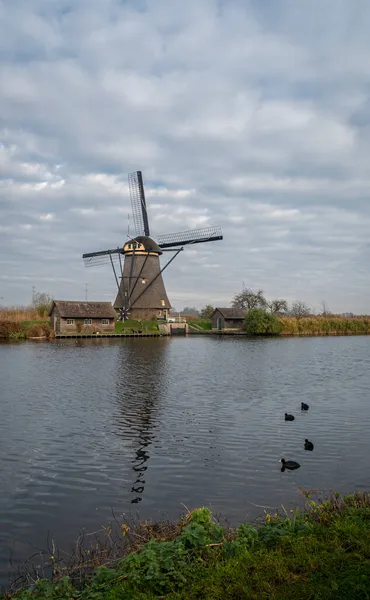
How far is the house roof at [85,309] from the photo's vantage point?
5906 centimetres

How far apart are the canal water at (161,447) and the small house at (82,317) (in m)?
36.0

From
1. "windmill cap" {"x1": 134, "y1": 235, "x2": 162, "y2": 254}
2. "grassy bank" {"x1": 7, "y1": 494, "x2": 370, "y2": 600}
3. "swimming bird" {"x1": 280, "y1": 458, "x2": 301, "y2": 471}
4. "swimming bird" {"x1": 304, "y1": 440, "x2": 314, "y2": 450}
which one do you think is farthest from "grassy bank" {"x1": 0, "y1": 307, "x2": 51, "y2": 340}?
"grassy bank" {"x1": 7, "y1": 494, "x2": 370, "y2": 600}

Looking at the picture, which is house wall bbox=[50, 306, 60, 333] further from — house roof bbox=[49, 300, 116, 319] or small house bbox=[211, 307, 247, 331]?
small house bbox=[211, 307, 247, 331]

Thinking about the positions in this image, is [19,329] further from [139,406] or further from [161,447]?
[161,447]

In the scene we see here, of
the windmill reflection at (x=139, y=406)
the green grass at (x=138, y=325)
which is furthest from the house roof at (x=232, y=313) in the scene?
the windmill reflection at (x=139, y=406)

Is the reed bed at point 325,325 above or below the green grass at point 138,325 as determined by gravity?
below

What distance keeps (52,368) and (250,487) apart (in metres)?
20.3

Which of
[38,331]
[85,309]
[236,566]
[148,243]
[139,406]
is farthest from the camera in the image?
[148,243]

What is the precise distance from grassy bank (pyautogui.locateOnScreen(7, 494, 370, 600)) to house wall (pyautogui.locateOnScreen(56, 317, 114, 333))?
54726mm

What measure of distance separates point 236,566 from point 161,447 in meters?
6.93

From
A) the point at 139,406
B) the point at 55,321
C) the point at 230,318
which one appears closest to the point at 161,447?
the point at 139,406

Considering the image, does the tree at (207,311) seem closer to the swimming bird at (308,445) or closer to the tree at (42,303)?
the tree at (42,303)

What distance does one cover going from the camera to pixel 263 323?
221ft

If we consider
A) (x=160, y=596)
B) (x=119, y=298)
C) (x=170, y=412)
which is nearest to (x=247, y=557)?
(x=160, y=596)
